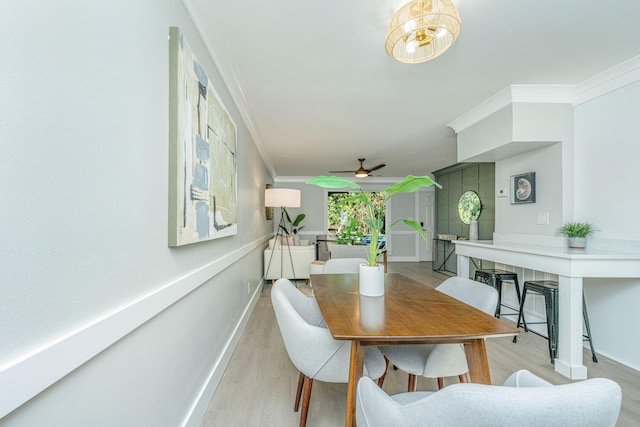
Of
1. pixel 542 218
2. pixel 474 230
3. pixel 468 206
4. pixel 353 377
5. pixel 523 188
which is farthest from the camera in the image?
pixel 468 206

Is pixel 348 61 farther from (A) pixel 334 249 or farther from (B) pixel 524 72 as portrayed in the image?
(A) pixel 334 249

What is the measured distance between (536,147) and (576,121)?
A: 0.37m

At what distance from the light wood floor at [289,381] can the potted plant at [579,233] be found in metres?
0.96

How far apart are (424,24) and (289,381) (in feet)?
7.77

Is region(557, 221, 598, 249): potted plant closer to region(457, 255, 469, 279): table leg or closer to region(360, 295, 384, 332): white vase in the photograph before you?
region(457, 255, 469, 279): table leg

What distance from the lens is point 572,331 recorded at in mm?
2150

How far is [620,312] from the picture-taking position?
7.86 feet

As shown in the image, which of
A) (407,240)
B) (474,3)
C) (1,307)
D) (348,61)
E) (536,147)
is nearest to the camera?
(1,307)

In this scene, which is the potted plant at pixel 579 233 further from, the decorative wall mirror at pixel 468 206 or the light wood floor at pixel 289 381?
the decorative wall mirror at pixel 468 206

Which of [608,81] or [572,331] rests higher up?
[608,81]

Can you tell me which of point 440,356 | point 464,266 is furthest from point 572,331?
point 440,356

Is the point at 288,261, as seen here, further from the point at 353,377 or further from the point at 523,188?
the point at 353,377

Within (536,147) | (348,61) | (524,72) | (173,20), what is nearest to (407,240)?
(536,147)

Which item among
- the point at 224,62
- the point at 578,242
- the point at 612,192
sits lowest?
the point at 578,242
